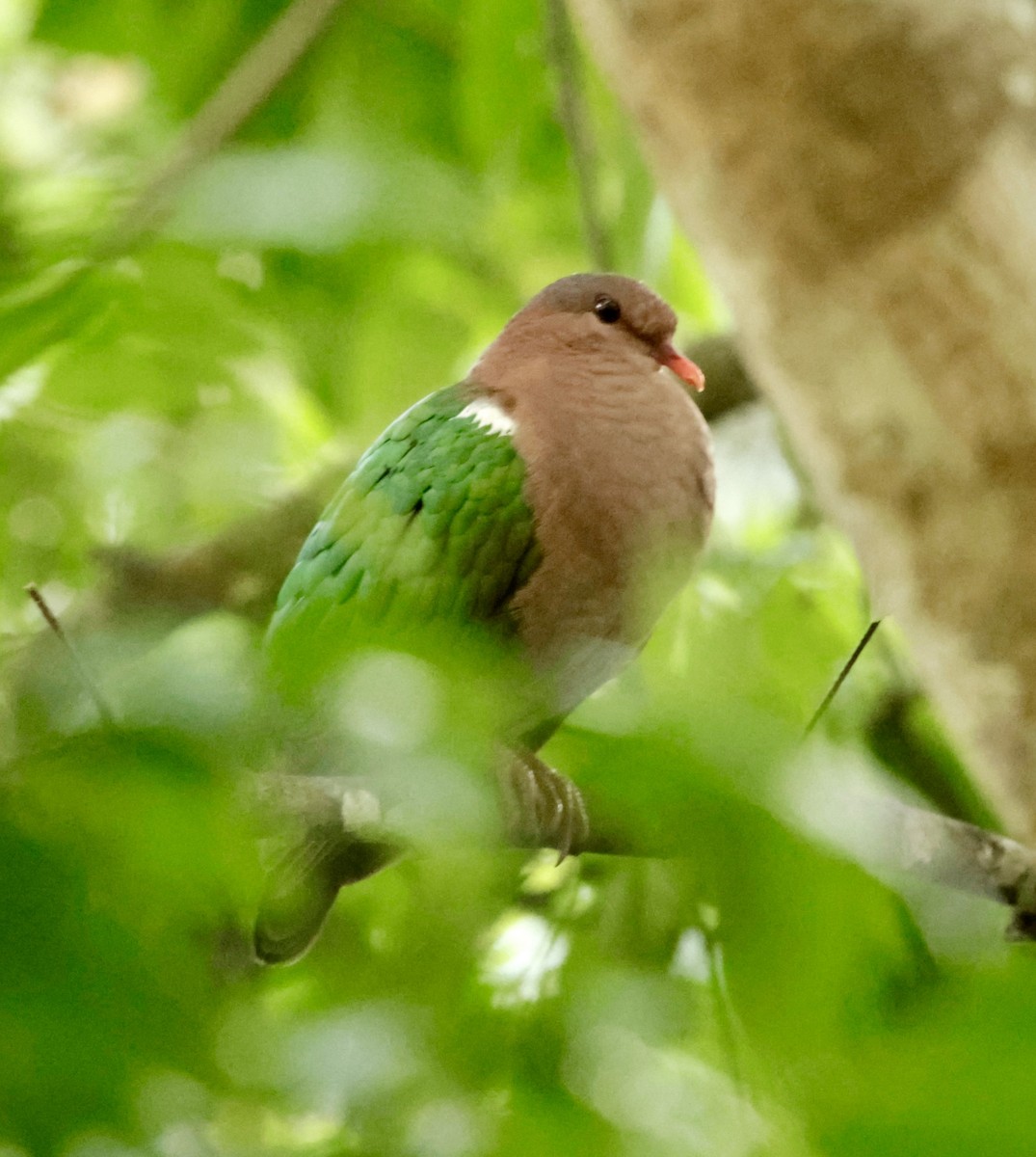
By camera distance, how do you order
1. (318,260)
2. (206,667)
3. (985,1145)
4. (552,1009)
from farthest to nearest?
1. (318,260)
2. (552,1009)
3. (206,667)
4. (985,1145)

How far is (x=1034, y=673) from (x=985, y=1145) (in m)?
0.48

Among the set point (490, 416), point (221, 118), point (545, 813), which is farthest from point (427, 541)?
point (221, 118)

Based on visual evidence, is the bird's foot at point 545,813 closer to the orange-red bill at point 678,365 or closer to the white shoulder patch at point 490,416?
the white shoulder patch at point 490,416

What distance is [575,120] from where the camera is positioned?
192 centimetres

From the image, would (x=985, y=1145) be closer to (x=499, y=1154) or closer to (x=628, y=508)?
(x=499, y=1154)

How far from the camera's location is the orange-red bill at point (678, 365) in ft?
5.78

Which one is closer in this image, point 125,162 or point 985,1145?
point 985,1145

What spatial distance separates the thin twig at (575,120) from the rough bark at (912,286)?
2.95ft

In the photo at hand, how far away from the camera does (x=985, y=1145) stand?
0.45m

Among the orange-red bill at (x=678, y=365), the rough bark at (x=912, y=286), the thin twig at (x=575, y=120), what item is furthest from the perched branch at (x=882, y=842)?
the thin twig at (x=575, y=120)

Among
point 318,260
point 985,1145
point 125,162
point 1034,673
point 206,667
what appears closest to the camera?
point 985,1145

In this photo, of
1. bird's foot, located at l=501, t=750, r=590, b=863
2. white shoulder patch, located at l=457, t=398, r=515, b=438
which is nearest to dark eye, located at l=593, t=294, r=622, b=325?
white shoulder patch, located at l=457, t=398, r=515, b=438

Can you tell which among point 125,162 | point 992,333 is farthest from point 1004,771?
point 125,162

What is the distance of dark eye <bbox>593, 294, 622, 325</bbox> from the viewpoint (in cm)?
176
